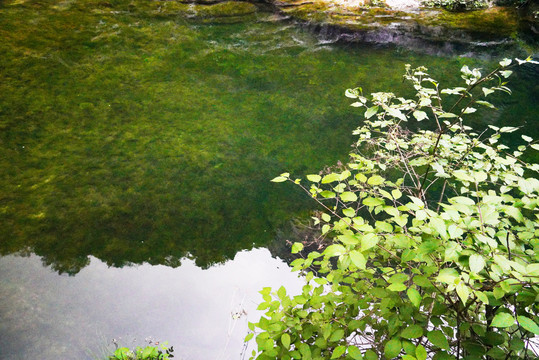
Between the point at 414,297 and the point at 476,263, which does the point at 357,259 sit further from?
the point at 476,263

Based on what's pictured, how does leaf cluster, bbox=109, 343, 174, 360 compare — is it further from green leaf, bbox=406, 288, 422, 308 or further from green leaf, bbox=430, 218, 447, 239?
green leaf, bbox=430, 218, 447, 239

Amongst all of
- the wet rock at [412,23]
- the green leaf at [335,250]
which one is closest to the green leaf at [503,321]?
the green leaf at [335,250]

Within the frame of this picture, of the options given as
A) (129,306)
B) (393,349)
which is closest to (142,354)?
(129,306)

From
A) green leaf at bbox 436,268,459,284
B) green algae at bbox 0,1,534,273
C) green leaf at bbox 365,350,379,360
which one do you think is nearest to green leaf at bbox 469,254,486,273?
green leaf at bbox 436,268,459,284

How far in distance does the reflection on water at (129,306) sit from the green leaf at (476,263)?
145 centimetres

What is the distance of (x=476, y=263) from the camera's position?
0.83m

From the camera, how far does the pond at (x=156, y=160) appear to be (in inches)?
82.9

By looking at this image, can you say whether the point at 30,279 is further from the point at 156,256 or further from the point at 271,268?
the point at 271,268

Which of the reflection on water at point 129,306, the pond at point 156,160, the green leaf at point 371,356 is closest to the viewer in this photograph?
the green leaf at point 371,356

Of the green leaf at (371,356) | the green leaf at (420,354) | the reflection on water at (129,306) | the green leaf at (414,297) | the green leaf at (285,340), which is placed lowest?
the reflection on water at (129,306)

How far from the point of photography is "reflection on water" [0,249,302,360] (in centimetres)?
193

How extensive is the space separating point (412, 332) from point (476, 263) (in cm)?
29

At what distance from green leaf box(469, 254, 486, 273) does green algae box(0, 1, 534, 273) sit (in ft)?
6.08

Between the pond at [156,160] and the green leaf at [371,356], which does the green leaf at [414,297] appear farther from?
the pond at [156,160]
